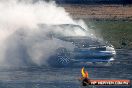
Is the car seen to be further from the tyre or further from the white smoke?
the white smoke

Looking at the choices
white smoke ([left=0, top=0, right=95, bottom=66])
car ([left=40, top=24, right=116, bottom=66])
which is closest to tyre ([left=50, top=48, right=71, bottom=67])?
car ([left=40, top=24, right=116, bottom=66])

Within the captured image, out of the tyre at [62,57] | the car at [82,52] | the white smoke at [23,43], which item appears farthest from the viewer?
the white smoke at [23,43]

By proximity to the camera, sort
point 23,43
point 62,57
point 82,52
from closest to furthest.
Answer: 1. point 82,52
2. point 62,57
3. point 23,43

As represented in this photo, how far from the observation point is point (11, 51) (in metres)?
23.5

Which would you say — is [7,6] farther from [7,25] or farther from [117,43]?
[117,43]

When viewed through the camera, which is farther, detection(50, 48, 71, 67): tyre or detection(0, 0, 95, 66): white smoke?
detection(0, 0, 95, 66): white smoke

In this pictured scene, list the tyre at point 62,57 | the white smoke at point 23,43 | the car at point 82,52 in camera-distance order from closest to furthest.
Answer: the car at point 82,52 → the tyre at point 62,57 → the white smoke at point 23,43

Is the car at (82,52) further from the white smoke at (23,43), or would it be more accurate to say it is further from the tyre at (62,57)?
the white smoke at (23,43)

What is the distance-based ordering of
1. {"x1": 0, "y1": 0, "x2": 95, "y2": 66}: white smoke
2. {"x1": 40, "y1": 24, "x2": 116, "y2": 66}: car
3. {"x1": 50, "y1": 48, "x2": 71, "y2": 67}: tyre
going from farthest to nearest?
{"x1": 0, "y1": 0, "x2": 95, "y2": 66}: white smoke < {"x1": 50, "y1": 48, "x2": 71, "y2": 67}: tyre < {"x1": 40, "y1": 24, "x2": 116, "y2": 66}: car

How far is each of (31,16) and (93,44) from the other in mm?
7619

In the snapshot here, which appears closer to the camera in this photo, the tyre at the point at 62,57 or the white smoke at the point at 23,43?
the tyre at the point at 62,57

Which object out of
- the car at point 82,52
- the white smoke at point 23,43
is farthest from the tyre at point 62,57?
the white smoke at point 23,43

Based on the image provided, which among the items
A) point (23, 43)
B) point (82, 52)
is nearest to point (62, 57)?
point (82, 52)

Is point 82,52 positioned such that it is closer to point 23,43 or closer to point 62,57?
point 62,57
